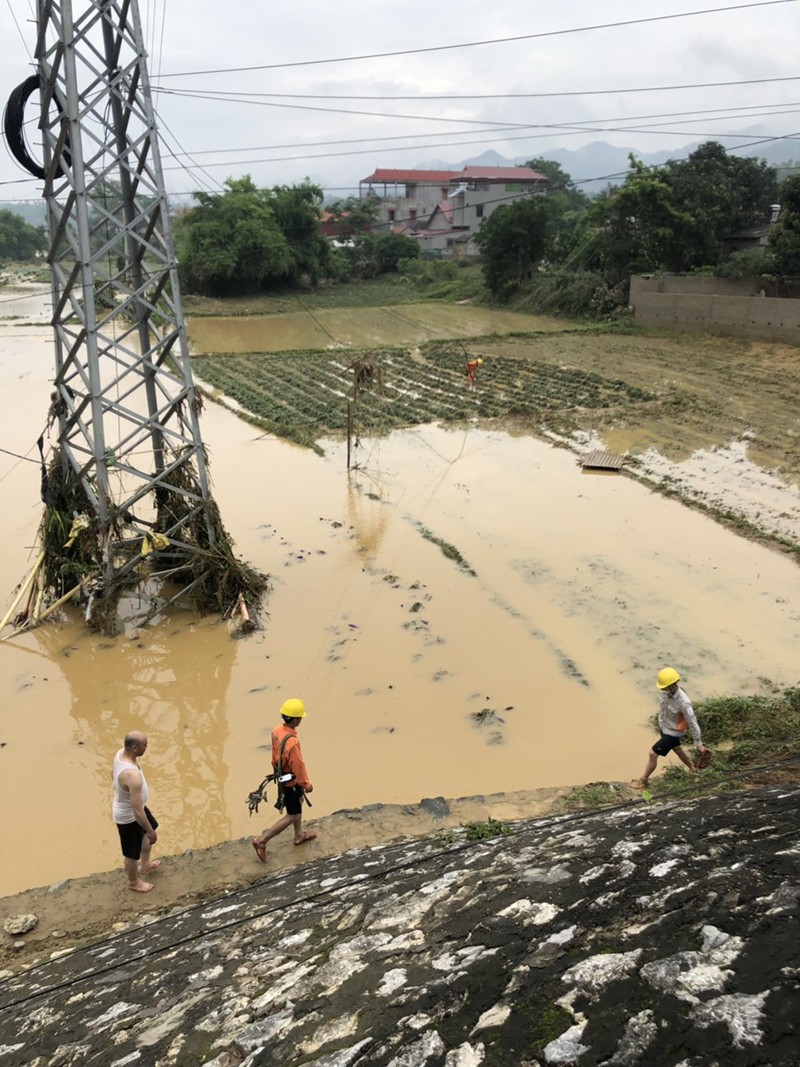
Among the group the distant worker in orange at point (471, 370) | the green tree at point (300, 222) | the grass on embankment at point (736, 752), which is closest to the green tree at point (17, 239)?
the green tree at point (300, 222)

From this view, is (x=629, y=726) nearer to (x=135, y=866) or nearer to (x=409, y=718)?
(x=409, y=718)

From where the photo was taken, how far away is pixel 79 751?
25.7 ft

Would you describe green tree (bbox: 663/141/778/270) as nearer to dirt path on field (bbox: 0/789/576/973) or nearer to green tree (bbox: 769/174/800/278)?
green tree (bbox: 769/174/800/278)

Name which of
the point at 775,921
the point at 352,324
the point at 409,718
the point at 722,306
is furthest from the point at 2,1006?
the point at 352,324

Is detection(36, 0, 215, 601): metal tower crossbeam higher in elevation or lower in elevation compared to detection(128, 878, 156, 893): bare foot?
higher

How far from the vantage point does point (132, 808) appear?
538cm

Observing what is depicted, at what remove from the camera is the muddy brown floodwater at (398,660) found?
23.6ft

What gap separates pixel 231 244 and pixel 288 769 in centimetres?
4245

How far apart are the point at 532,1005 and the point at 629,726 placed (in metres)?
5.75

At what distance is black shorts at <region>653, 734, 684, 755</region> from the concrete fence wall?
22978 mm

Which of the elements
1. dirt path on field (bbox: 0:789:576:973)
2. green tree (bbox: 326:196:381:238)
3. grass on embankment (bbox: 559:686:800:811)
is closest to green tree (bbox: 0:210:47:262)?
green tree (bbox: 326:196:381:238)

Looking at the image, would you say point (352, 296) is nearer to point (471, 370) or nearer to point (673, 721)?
point (471, 370)

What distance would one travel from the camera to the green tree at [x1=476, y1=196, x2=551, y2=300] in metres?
39.9

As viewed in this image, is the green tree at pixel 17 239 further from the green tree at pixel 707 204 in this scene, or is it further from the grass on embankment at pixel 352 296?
the green tree at pixel 707 204
